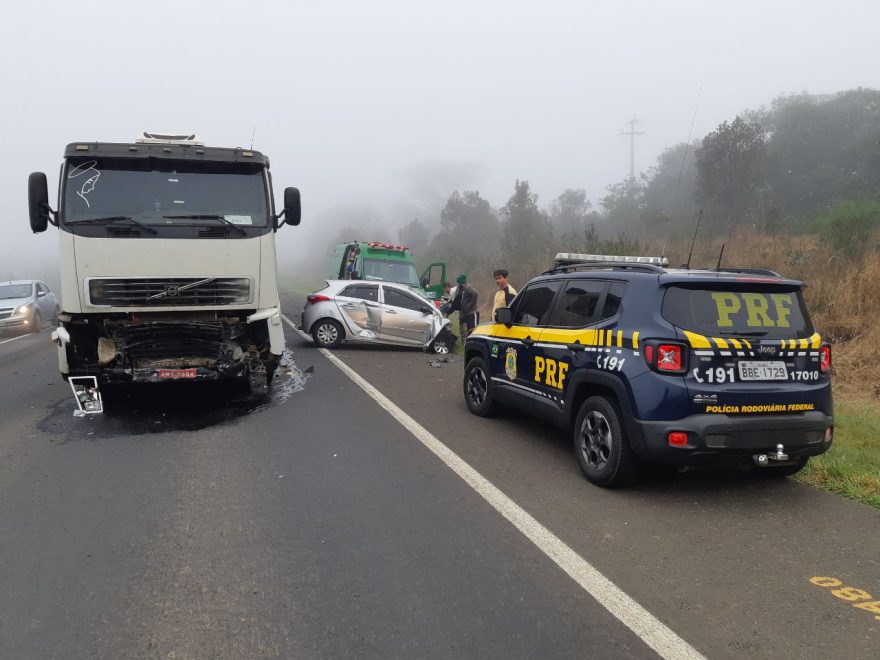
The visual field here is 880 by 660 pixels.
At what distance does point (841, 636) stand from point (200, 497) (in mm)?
4085

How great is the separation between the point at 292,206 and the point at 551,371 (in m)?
4.10

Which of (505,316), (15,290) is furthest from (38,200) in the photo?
(15,290)

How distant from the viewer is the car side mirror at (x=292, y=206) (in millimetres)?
7961

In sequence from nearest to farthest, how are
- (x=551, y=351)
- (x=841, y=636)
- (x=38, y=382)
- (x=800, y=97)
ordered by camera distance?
(x=841, y=636) → (x=551, y=351) → (x=38, y=382) → (x=800, y=97)

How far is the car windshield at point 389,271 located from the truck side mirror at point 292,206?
9425 millimetres

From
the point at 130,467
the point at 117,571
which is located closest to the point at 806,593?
the point at 117,571

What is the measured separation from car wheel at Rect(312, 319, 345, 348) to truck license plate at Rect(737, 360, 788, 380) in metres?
9.67

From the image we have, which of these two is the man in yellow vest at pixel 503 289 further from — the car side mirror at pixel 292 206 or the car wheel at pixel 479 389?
the car side mirror at pixel 292 206

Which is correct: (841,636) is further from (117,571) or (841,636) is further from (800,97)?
(800,97)

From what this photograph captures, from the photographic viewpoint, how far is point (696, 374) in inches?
174

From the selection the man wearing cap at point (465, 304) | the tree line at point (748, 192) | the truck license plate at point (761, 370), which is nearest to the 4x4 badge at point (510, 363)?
the truck license plate at point (761, 370)

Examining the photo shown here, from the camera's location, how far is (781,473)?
17.2 feet

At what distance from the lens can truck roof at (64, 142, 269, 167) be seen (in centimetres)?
720

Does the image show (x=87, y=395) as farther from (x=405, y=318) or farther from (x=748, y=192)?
(x=748, y=192)
